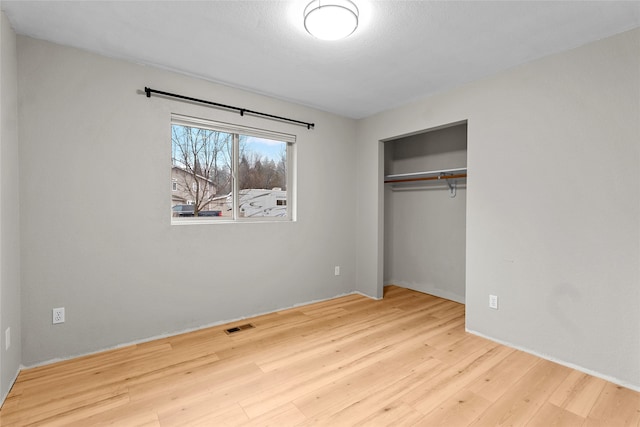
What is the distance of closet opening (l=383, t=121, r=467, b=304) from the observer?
3.87 m

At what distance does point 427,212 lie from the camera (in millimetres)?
4246

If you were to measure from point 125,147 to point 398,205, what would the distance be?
352cm

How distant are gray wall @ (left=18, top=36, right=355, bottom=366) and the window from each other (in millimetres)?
151

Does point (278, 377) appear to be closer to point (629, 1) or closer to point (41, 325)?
point (41, 325)

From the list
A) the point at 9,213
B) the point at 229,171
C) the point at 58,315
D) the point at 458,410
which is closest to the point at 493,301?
the point at 458,410

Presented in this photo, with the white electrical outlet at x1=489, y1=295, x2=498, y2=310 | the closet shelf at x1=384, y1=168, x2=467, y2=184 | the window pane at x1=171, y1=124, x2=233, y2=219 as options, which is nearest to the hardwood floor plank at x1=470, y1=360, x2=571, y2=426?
the white electrical outlet at x1=489, y1=295, x2=498, y2=310

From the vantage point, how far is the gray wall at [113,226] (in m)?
2.27

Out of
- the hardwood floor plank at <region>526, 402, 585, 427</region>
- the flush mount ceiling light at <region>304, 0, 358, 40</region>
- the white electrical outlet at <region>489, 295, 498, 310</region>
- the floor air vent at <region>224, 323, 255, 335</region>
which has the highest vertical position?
the flush mount ceiling light at <region>304, 0, 358, 40</region>

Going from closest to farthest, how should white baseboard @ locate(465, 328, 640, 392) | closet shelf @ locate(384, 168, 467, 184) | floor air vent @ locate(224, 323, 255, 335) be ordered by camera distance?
white baseboard @ locate(465, 328, 640, 392)
floor air vent @ locate(224, 323, 255, 335)
closet shelf @ locate(384, 168, 467, 184)

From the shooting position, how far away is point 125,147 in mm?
2605

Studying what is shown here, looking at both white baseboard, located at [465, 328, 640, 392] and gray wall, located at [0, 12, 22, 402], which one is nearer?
gray wall, located at [0, 12, 22, 402]

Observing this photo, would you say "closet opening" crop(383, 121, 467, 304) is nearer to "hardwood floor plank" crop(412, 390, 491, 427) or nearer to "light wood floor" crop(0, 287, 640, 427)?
"light wood floor" crop(0, 287, 640, 427)

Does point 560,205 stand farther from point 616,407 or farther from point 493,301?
point 616,407

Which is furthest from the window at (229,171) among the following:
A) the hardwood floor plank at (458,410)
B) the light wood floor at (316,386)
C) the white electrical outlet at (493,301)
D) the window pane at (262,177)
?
the hardwood floor plank at (458,410)
